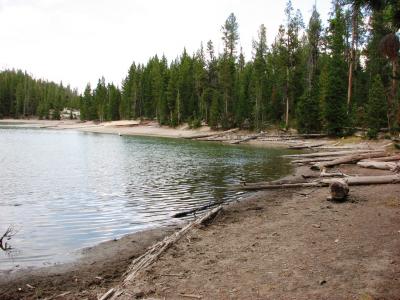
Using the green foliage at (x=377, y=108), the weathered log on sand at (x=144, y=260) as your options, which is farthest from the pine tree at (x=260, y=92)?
the weathered log on sand at (x=144, y=260)

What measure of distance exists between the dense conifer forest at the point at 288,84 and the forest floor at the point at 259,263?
4.52 metres

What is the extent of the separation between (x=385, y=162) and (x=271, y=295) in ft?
60.5

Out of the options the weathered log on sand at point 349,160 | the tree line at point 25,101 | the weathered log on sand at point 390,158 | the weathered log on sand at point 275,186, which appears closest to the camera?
the weathered log on sand at point 275,186

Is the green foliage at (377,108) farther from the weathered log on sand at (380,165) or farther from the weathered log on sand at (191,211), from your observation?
the weathered log on sand at (191,211)

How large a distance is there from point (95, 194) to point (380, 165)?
15.7 m

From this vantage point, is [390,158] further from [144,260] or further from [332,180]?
[144,260]

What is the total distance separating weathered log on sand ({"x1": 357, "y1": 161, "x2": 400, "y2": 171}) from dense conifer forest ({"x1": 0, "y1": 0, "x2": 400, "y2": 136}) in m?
3.82

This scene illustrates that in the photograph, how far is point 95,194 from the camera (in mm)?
19938

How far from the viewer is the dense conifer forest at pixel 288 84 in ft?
151

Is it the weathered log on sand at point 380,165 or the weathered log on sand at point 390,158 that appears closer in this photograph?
the weathered log on sand at point 380,165

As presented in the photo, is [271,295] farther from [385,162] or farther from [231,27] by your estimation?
[231,27]

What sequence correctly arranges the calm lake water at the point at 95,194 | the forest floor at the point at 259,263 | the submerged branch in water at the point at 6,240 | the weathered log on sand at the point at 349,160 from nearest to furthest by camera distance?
the forest floor at the point at 259,263, the submerged branch in water at the point at 6,240, the calm lake water at the point at 95,194, the weathered log on sand at the point at 349,160

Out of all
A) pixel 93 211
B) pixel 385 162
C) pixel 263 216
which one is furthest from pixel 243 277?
pixel 385 162

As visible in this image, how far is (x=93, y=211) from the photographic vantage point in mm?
16203
